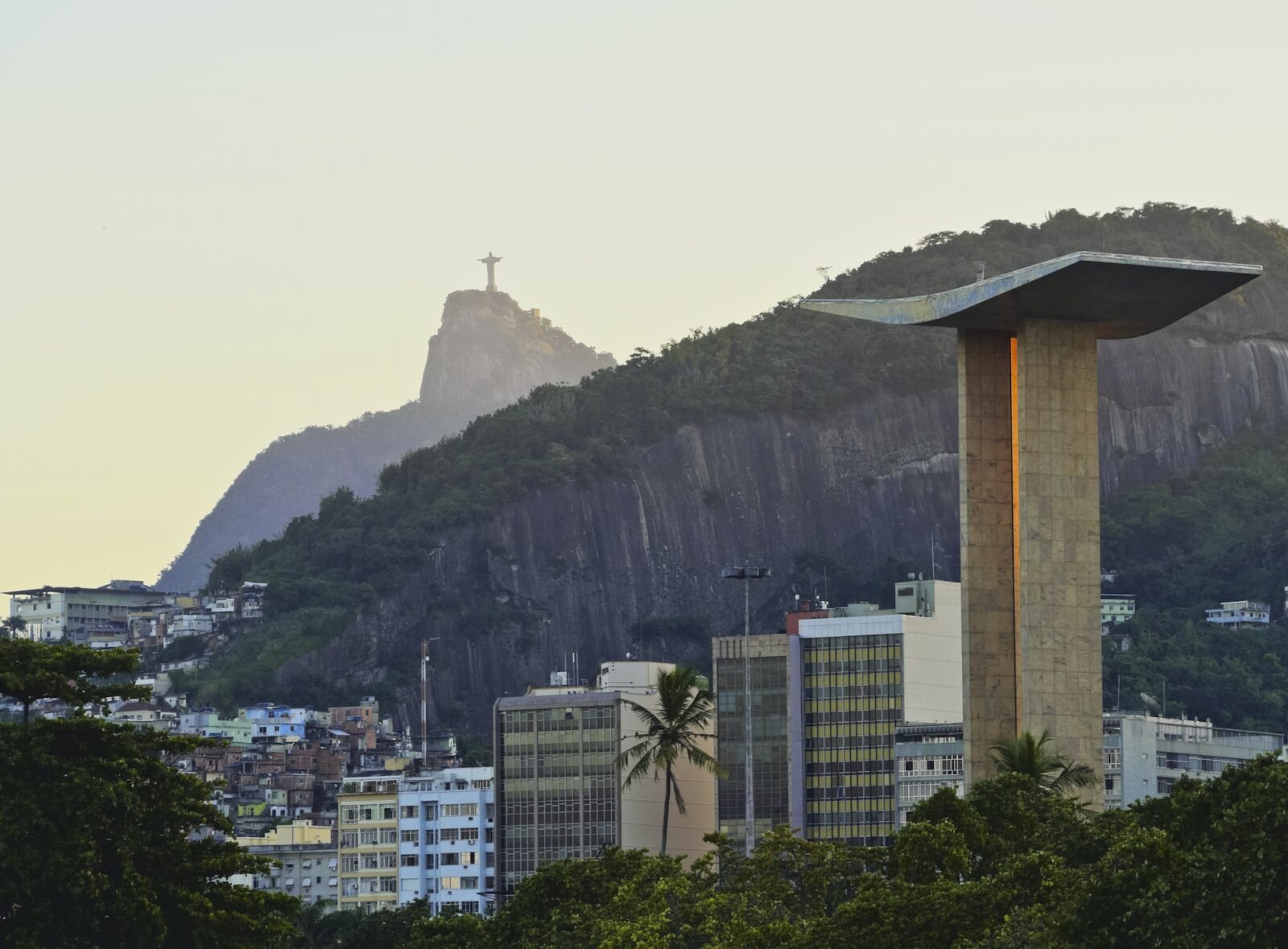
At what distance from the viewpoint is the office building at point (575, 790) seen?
14825cm

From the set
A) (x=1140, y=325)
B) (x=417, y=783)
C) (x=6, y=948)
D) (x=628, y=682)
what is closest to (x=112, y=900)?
(x=6, y=948)

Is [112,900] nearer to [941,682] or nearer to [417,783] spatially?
[941,682]

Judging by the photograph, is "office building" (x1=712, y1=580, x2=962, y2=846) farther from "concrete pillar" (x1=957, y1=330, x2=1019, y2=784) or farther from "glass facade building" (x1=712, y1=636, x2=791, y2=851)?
"concrete pillar" (x1=957, y1=330, x2=1019, y2=784)

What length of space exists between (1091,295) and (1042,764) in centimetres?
1554

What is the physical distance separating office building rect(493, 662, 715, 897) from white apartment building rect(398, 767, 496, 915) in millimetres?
14076

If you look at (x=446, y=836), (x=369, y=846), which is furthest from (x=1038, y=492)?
(x=369, y=846)

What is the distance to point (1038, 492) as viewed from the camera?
83.2 meters

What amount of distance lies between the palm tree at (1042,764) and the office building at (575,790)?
67650 millimetres

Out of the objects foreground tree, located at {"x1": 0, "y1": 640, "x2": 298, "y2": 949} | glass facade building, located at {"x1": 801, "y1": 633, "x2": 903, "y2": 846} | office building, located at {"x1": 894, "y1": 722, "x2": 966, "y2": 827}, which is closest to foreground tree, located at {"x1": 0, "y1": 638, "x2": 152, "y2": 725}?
foreground tree, located at {"x1": 0, "y1": 640, "x2": 298, "y2": 949}

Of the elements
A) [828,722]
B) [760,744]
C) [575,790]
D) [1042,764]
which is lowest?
[575,790]

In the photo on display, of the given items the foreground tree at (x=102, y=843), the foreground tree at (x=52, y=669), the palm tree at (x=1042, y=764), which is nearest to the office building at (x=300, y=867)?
the palm tree at (x=1042, y=764)

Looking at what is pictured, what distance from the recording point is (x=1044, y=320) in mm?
84188

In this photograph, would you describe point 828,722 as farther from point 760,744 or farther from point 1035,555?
point 1035,555

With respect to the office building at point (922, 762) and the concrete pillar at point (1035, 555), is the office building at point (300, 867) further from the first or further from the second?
the concrete pillar at point (1035, 555)
